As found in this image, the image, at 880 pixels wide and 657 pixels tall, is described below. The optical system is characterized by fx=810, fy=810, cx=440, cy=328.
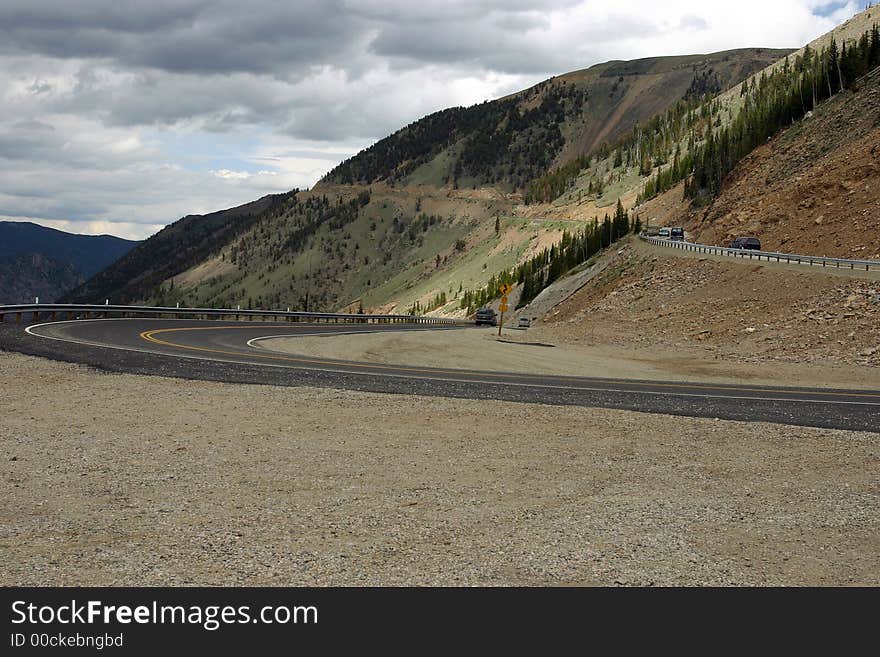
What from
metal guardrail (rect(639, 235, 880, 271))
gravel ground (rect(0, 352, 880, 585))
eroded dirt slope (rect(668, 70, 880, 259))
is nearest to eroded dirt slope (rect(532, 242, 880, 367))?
metal guardrail (rect(639, 235, 880, 271))

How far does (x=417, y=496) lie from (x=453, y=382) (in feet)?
42.3

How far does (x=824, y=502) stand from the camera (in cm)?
1211

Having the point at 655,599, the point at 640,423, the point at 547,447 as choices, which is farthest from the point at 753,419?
the point at 655,599

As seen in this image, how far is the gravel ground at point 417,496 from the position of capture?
8742 mm

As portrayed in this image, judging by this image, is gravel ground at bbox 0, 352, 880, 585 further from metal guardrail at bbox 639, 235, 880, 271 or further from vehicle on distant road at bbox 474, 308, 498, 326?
vehicle on distant road at bbox 474, 308, 498, 326

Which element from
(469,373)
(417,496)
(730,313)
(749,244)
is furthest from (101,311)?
(749,244)

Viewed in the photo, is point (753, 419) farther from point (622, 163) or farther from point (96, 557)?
point (622, 163)

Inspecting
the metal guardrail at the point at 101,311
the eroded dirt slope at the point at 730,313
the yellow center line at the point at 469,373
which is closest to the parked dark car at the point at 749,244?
the eroded dirt slope at the point at 730,313

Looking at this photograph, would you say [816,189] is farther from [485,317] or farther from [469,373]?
[469,373]

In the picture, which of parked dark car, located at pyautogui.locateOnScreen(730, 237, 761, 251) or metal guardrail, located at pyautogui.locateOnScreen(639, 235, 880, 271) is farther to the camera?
parked dark car, located at pyautogui.locateOnScreen(730, 237, 761, 251)

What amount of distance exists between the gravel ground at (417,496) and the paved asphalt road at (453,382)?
7.26ft

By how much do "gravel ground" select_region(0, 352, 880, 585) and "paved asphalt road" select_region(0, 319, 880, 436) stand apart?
7.26ft

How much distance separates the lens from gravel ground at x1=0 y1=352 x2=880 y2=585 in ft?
28.7

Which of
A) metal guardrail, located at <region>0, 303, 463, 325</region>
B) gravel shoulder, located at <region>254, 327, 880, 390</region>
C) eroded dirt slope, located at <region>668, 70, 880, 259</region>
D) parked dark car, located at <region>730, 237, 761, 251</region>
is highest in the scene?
eroded dirt slope, located at <region>668, 70, 880, 259</region>
